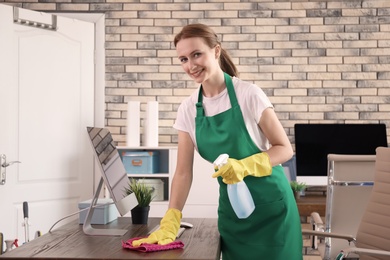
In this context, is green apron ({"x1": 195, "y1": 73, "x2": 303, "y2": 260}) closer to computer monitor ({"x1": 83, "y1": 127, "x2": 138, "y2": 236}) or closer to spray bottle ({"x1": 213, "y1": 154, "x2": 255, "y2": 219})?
spray bottle ({"x1": 213, "y1": 154, "x2": 255, "y2": 219})

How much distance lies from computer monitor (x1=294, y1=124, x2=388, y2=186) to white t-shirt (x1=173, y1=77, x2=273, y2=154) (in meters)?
2.27

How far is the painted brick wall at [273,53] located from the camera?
5191 mm

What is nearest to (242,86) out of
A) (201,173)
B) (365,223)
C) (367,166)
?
(365,223)

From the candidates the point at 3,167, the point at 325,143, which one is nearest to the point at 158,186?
the point at 3,167

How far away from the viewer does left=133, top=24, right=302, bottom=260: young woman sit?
7.64ft

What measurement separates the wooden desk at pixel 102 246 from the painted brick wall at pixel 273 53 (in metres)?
2.79

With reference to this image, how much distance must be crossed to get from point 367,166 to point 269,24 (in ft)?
7.30

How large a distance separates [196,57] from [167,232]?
67 cm

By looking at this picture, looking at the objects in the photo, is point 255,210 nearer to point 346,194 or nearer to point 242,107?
point 242,107

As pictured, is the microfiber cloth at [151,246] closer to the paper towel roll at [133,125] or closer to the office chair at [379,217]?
the office chair at [379,217]

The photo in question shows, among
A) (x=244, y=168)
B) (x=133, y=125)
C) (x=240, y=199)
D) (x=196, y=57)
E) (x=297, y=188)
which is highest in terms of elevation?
(x=196, y=57)

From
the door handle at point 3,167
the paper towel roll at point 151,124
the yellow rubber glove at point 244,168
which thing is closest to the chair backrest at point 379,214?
the yellow rubber glove at point 244,168

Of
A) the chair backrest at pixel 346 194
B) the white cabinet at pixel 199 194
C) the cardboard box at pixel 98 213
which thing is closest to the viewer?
the cardboard box at pixel 98 213

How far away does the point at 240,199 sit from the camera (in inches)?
87.9
